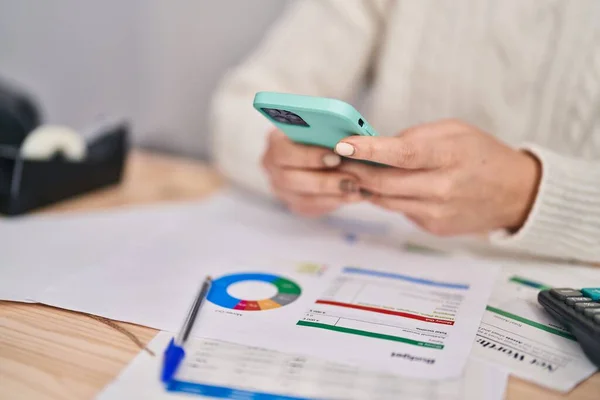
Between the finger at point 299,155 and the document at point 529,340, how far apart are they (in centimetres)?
20

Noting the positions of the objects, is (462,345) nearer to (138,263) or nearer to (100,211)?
(138,263)

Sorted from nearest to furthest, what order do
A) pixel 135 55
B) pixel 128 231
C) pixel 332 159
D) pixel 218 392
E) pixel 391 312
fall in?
pixel 218 392 → pixel 391 312 → pixel 332 159 → pixel 128 231 → pixel 135 55

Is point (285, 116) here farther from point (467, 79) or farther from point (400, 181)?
point (467, 79)

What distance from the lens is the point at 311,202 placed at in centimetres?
59

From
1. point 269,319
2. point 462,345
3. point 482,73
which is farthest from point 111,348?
point 482,73

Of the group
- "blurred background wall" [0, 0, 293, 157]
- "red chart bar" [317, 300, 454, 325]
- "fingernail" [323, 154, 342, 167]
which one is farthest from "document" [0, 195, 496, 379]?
"blurred background wall" [0, 0, 293, 157]

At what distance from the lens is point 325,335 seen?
40 cm

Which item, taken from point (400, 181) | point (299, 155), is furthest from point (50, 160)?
point (400, 181)

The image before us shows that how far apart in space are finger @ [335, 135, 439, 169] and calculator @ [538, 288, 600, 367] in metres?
0.15

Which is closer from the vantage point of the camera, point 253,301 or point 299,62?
point 253,301

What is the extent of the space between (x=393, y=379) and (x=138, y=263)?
0.98 feet

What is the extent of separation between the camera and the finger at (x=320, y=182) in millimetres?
550

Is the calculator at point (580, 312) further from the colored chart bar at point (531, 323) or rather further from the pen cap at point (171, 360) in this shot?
the pen cap at point (171, 360)

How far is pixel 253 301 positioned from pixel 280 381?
0.38 ft
